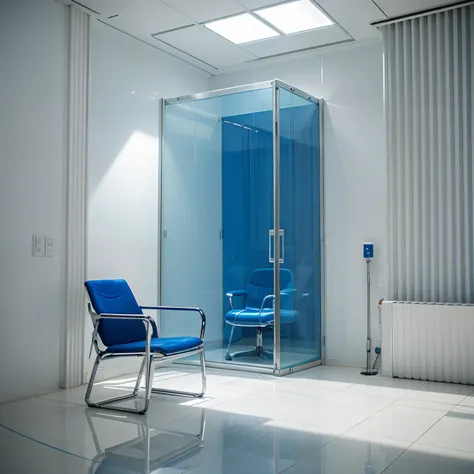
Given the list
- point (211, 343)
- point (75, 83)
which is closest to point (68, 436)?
point (211, 343)

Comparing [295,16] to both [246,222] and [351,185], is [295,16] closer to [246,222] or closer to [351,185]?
[351,185]

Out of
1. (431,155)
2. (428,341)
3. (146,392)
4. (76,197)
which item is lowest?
(146,392)

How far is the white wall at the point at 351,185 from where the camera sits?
550cm

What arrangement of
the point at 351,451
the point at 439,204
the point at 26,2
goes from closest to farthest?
the point at 351,451 < the point at 26,2 < the point at 439,204

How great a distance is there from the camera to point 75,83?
15.4 feet

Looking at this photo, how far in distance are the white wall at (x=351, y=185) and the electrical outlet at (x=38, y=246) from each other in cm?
267

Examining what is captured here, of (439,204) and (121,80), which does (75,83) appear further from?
(439,204)

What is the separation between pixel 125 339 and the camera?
439 centimetres

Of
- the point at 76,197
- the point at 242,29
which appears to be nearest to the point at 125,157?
the point at 76,197

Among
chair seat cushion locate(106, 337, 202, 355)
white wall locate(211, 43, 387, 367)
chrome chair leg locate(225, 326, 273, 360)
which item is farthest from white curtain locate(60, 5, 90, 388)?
white wall locate(211, 43, 387, 367)

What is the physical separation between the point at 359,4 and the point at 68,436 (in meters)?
A: 3.78

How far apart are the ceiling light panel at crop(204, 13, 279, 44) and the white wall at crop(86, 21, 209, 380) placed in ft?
2.50

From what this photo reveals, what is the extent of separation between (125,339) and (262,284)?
139cm

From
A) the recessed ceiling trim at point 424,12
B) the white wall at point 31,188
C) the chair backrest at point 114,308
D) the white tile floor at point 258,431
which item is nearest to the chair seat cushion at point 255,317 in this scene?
the white tile floor at point 258,431
